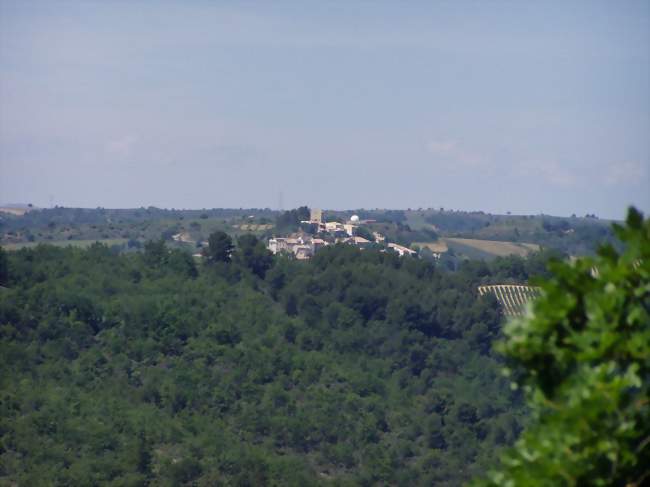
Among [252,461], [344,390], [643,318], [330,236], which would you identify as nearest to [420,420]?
[344,390]

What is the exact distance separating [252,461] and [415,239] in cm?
6751

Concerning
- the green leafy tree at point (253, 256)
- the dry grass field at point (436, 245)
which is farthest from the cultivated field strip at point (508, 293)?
the dry grass field at point (436, 245)

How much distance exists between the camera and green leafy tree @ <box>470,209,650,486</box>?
5129 mm

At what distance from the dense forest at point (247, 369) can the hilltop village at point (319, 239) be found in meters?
16.4

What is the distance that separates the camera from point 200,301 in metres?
47.7

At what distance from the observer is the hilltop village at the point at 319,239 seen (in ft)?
244

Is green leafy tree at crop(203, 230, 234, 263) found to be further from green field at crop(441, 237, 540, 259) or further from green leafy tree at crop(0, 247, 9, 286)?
green field at crop(441, 237, 540, 259)

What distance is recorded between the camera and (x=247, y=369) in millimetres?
41781

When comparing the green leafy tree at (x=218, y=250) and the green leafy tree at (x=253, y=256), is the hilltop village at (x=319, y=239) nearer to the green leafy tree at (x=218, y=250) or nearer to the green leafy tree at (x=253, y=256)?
the green leafy tree at (x=253, y=256)

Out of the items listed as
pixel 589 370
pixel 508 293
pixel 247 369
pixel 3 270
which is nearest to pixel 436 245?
pixel 508 293

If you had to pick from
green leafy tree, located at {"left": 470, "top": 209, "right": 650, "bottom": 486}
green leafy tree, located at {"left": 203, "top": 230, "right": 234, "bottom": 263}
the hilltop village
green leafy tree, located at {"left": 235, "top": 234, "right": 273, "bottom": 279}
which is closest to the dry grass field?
the hilltop village

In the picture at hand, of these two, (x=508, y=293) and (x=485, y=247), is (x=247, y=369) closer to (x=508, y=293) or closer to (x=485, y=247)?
(x=508, y=293)

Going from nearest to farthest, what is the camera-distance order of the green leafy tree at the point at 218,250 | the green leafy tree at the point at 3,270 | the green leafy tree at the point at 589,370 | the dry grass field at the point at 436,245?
1. the green leafy tree at the point at 589,370
2. the green leafy tree at the point at 3,270
3. the green leafy tree at the point at 218,250
4. the dry grass field at the point at 436,245

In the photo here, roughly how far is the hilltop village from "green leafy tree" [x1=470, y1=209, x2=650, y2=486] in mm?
63882
